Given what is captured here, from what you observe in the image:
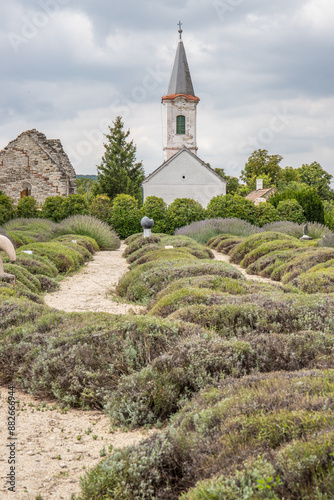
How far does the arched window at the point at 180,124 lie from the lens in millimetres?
37750

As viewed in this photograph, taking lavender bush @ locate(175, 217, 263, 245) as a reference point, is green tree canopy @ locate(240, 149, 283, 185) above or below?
above

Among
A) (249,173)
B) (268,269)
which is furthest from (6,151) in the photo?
(249,173)

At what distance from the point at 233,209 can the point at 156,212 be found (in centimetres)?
361

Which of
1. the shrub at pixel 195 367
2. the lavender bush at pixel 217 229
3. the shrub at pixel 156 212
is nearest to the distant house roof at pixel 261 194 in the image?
the shrub at pixel 156 212

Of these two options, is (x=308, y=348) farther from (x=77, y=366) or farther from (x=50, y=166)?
(x=50, y=166)

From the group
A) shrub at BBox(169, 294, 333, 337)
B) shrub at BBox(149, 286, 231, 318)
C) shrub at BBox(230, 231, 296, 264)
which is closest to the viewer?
shrub at BBox(169, 294, 333, 337)

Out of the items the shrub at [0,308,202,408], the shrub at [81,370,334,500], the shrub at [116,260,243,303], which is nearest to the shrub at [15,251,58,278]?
the shrub at [116,260,243,303]

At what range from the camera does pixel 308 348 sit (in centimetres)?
377

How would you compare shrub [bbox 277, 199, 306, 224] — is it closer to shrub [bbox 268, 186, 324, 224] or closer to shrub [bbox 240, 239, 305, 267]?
shrub [bbox 268, 186, 324, 224]

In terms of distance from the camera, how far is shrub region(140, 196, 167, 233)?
22.3 metres

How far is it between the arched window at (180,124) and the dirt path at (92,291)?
25557 millimetres

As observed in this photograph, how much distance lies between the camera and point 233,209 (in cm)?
2220

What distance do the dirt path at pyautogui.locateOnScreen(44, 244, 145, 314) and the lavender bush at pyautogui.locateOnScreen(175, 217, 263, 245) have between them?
575 centimetres

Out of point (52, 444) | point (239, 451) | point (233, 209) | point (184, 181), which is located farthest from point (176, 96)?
point (239, 451)
